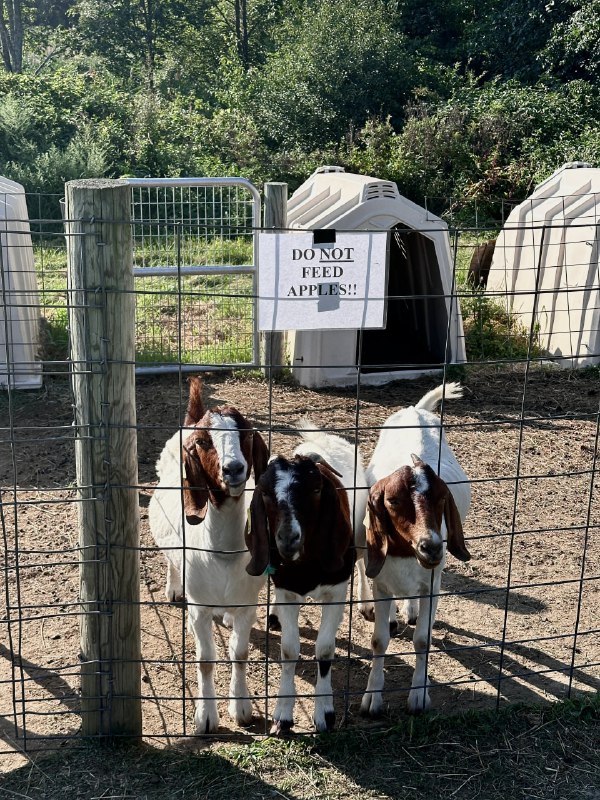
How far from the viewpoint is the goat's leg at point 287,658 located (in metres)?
4.30

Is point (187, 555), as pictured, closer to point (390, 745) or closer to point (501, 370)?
point (390, 745)

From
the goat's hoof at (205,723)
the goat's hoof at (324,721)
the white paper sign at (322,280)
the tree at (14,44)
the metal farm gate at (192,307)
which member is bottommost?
the goat's hoof at (205,723)

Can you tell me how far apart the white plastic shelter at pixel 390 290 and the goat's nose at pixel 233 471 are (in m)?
4.73

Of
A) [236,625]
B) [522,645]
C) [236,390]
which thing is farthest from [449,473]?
[236,390]

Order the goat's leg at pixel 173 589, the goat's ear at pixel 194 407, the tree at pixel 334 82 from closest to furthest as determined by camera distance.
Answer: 1. the goat's ear at pixel 194 407
2. the goat's leg at pixel 173 589
3. the tree at pixel 334 82

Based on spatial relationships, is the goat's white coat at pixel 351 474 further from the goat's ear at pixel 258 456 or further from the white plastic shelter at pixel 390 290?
the white plastic shelter at pixel 390 290

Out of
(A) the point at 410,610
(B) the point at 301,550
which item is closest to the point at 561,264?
(A) the point at 410,610

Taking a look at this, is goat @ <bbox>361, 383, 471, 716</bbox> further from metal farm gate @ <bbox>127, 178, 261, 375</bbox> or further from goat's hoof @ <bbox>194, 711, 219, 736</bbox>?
metal farm gate @ <bbox>127, 178, 261, 375</bbox>

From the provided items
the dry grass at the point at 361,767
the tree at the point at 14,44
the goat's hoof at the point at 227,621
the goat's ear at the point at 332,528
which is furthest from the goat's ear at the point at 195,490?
the tree at the point at 14,44

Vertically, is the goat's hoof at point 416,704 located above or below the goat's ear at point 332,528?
below

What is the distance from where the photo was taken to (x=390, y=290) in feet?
36.4

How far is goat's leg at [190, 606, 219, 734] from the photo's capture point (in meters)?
4.34

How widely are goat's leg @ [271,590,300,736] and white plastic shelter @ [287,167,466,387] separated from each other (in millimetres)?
4445

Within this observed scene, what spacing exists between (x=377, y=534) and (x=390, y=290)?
7.18 meters
